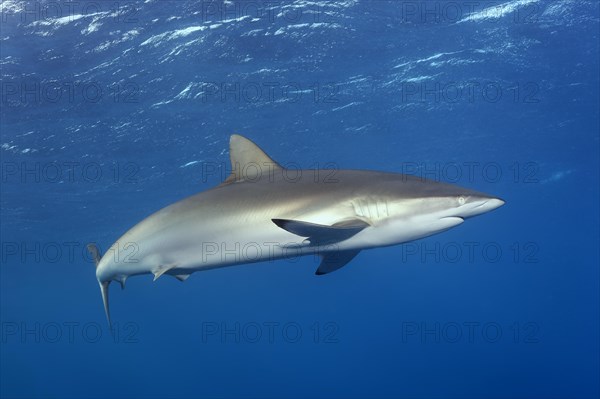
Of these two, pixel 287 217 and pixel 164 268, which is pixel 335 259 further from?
pixel 164 268

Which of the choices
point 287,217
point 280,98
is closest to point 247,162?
point 287,217

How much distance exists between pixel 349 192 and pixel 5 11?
40.0ft

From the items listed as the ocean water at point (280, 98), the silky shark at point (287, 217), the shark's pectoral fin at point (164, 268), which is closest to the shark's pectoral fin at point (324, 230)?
the silky shark at point (287, 217)

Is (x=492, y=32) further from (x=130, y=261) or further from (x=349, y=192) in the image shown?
(x=130, y=261)

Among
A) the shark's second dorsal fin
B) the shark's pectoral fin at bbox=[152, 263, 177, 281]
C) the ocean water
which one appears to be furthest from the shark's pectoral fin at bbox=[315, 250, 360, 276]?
the ocean water

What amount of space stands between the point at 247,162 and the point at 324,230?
1.91m

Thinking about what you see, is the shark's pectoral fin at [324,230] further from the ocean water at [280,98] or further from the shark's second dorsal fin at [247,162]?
the ocean water at [280,98]

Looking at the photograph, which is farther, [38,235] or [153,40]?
[38,235]

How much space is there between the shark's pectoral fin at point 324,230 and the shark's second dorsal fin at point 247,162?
137 centimetres

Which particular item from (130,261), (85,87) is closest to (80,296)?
(85,87)

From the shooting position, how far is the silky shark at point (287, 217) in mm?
4352

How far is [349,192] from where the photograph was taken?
15.4 feet

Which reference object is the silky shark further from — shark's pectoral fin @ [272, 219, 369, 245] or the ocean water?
the ocean water

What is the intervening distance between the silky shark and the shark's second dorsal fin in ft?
0.04
